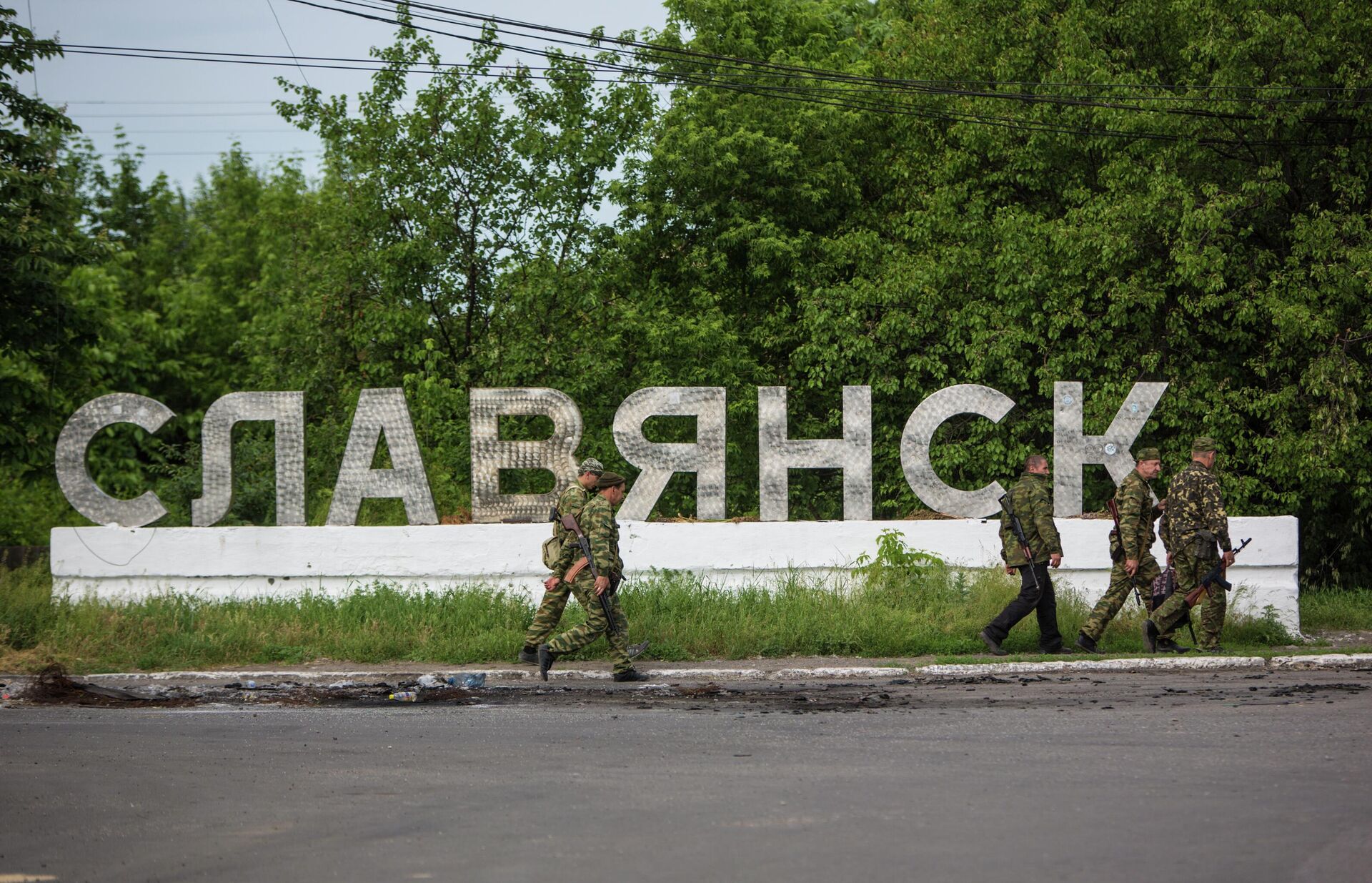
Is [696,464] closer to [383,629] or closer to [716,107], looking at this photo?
[383,629]

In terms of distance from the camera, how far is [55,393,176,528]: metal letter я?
13992 millimetres

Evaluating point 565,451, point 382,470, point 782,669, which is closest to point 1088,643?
point 782,669

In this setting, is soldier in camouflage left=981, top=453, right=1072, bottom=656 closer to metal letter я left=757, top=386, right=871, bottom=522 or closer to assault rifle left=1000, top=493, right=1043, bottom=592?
assault rifle left=1000, top=493, right=1043, bottom=592

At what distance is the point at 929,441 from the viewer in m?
14.3

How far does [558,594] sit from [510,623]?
145 cm

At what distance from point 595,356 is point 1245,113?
30.4 ft

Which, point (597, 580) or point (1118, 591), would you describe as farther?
point (1118, 591)

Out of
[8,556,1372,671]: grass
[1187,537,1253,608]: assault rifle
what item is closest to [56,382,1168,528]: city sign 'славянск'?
[8,556,1372,671]: grass

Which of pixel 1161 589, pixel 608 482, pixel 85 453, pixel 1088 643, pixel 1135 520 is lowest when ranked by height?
pixel 1088 643

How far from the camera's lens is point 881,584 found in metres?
13.0

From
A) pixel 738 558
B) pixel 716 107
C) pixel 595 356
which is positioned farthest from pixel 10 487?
pixel 738 558

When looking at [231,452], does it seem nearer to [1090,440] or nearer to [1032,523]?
[1032,523]

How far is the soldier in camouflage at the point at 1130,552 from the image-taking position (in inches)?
458

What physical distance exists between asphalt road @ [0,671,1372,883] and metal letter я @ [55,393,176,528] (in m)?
4.96
